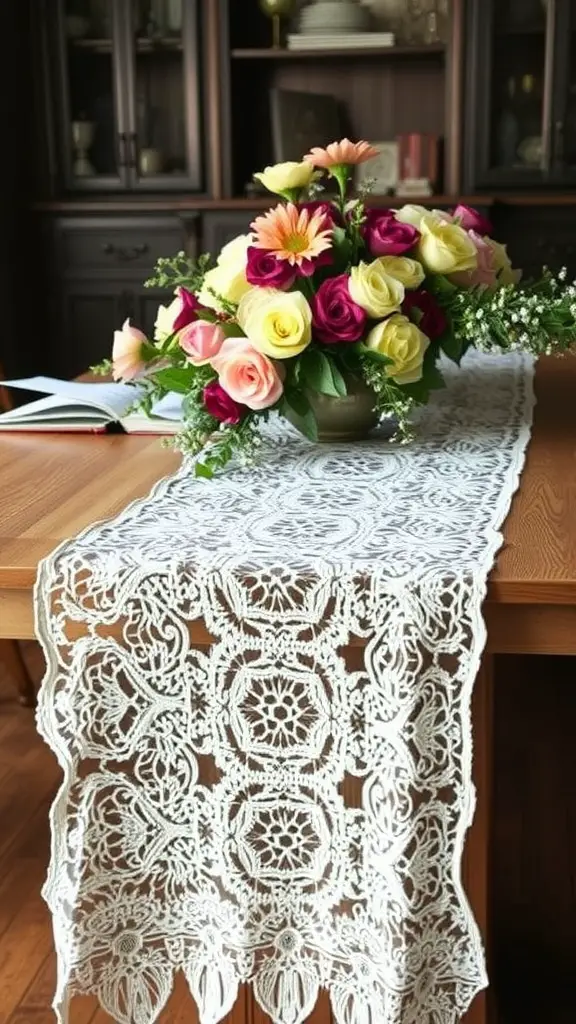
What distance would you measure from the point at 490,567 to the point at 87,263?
3.19m

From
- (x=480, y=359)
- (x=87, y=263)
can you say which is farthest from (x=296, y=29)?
(x=480, y=359)

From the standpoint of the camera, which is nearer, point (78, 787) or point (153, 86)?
point (78, 787)

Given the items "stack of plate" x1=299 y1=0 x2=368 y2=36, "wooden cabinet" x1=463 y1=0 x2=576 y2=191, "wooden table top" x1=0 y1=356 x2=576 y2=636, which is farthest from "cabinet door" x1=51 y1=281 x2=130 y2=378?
"wooden table top" x1=0 y1=356 x2=576 y2=636

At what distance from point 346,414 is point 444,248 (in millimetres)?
234

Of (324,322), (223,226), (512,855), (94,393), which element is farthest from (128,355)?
(223,226)

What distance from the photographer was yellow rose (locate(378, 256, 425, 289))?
1450 millimetres

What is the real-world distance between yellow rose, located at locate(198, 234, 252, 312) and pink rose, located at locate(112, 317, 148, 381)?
0.37 ft

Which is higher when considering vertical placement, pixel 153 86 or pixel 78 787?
pixel 153 86

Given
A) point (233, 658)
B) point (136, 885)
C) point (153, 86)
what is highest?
point (153, 86)

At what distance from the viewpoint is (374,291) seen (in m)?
1.40

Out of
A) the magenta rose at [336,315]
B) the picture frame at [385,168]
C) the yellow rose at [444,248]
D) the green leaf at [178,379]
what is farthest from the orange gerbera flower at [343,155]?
the picture frame at [385,168]

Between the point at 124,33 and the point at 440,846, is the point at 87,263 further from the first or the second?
the point at 440,846

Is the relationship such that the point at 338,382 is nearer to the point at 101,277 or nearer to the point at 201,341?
the point at 201,341

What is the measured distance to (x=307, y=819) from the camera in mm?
1113
